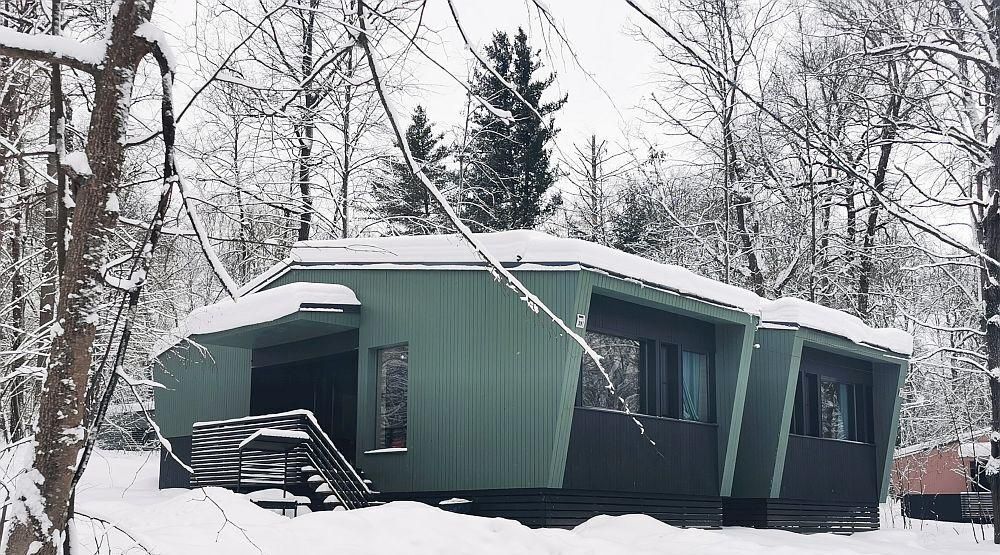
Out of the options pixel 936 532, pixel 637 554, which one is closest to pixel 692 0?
pixel 936 532

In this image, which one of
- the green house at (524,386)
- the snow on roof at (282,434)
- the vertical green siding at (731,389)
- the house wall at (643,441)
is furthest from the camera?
the vertical green siding at (731,389)

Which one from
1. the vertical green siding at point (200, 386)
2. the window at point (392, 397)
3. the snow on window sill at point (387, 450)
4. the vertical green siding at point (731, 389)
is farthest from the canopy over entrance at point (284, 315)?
the vertical green siding at point (731, 389)

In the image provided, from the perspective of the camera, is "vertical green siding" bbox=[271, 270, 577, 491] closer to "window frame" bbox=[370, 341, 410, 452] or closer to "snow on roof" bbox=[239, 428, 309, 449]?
"window frame" bbox=[370, 341, 410, 452]

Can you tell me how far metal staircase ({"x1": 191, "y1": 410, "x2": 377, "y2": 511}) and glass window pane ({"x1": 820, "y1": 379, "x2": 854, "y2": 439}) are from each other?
9.36 m

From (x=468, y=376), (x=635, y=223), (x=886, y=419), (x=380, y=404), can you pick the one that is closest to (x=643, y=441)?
(x=468, y=376)

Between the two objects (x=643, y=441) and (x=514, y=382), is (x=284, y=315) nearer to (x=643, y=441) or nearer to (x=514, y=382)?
(x=514, y=382)

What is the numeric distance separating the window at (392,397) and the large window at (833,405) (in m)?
7.32

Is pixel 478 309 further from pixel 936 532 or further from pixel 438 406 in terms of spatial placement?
pixel 936 532

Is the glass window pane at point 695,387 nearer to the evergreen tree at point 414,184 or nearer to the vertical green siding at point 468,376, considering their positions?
the vertical green siding at point 468,376

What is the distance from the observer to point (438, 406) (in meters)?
14.3

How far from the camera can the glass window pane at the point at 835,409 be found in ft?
64.0

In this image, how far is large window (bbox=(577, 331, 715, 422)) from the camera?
14562 mm

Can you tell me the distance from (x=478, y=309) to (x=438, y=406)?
4.93 ft

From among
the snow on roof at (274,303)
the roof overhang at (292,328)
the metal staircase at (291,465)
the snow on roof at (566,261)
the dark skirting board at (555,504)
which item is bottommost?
the dark skirting board at (555,504)
